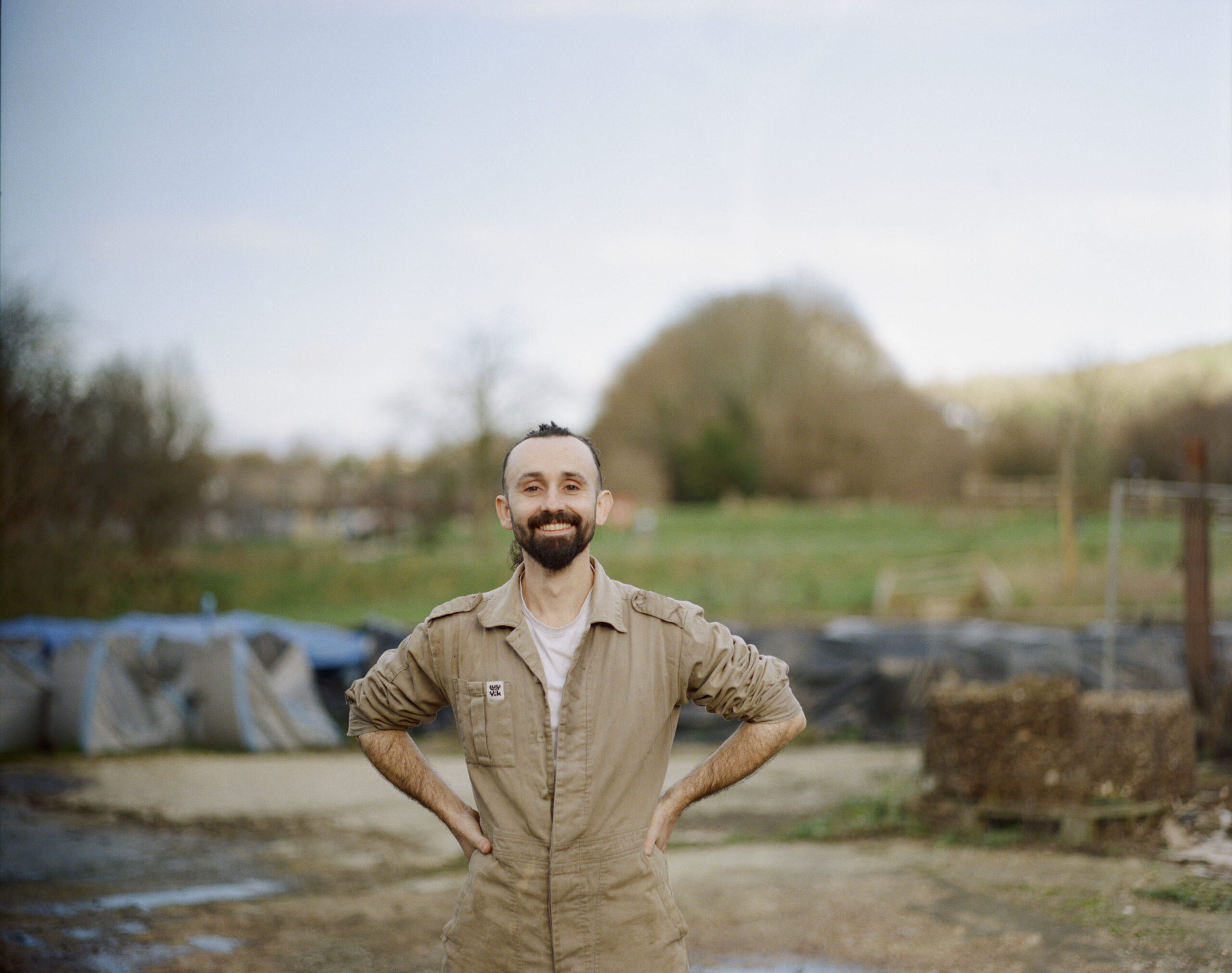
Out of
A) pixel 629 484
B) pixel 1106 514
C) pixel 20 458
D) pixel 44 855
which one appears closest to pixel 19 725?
pixel 20 458

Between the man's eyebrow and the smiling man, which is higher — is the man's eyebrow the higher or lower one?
the higher one

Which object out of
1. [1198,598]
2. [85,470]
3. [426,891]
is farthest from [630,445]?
[426,891]

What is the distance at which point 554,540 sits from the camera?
2.88m

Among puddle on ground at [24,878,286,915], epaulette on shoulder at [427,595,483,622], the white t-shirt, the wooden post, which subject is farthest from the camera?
the wooden post

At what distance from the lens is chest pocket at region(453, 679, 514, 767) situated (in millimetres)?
2850

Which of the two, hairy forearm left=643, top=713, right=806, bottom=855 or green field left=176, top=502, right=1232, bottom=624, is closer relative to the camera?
hairy forearm left=643, top=713, right=806, bottom=855

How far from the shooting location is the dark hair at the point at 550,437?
3023 millimetres

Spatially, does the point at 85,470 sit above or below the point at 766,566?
above

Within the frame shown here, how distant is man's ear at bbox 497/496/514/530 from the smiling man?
26 millimetres

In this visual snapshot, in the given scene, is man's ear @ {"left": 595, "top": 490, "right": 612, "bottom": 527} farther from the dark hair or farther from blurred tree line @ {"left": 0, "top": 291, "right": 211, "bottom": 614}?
blurred tree line @ {"left": 0, "top": 291, "right": 211, "bottom": 614}

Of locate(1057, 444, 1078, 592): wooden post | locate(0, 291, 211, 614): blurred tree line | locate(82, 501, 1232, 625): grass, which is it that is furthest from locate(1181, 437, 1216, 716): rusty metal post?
locate(1057, 444, 1078, 592): wooden post

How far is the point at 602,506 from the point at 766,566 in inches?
1090

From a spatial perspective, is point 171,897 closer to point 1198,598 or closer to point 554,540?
point 554,540

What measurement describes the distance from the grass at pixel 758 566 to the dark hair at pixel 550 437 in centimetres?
1593
